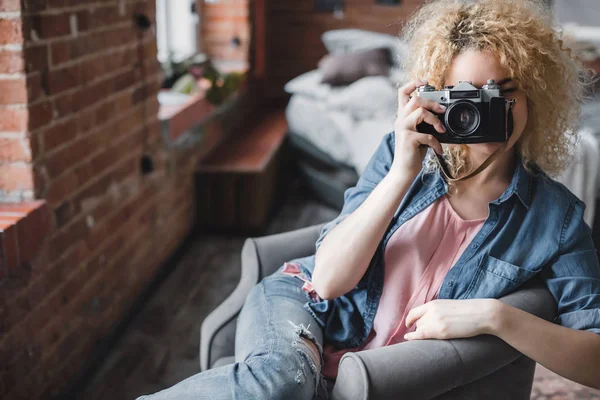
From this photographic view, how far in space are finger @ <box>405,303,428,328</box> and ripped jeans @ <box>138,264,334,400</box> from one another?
17 centimetres

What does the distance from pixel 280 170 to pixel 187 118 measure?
0.95 meters

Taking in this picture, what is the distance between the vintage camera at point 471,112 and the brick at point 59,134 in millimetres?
908

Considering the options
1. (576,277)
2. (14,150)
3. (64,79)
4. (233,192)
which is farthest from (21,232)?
(233,192)

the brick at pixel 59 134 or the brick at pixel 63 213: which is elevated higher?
the brick at pixel 59 134

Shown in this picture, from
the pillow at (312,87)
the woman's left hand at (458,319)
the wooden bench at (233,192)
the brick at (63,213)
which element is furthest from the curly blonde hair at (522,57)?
the pillow at (312,87)

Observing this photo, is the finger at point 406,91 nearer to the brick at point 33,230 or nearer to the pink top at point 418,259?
the pink top at point 418,259

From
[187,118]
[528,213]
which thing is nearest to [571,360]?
[528,213]

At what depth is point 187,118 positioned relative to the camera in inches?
108

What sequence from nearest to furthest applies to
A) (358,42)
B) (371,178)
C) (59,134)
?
(371,178), (59,134), (358,42)

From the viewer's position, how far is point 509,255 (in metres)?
1.21

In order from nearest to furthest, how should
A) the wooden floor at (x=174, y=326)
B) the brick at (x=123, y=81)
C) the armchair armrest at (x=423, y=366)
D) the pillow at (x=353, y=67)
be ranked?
the armchair armrest at (x=423, y=366), the wooden floor at (x=174, y=326), the brick at (x=123, y=81), the pillow at (x=353, y=67)

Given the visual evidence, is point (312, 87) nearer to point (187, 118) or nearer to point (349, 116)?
point (349, 116)

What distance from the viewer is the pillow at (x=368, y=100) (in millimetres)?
3109

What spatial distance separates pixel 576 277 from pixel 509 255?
0.11 m
